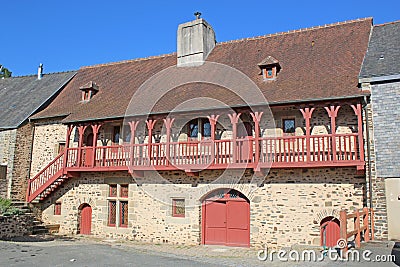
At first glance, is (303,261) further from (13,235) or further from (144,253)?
(13,235)

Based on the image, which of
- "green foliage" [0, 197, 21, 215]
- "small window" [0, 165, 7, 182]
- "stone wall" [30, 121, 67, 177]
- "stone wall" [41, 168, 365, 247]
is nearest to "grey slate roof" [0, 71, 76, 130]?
"stone wall" [30, 121, 67, 177]

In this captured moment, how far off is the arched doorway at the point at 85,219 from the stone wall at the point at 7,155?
3263mm

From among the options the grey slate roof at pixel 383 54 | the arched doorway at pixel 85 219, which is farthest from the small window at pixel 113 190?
the grey slate roof at pixel 383 54

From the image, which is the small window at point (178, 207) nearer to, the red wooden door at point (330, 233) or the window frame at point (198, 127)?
the window frame at point (198, 127)

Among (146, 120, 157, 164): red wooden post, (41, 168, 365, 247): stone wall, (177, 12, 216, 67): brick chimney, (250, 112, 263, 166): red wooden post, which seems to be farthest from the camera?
(177, 12, 216, 67): brick chimney

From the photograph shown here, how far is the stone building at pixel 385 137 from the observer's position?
10.2m

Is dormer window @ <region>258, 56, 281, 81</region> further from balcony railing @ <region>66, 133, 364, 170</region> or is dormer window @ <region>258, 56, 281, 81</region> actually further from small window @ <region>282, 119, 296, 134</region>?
balcony railing @ <region>66, 133, 364, 170</region>

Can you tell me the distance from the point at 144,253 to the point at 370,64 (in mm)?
8609

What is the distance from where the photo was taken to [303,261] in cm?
919

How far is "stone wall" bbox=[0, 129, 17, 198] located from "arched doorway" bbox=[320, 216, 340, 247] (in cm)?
1225

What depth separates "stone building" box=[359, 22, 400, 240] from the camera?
10.2 m

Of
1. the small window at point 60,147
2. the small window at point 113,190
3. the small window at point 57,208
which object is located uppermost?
the small window at point 60,147

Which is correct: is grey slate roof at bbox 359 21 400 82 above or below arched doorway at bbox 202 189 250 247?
above

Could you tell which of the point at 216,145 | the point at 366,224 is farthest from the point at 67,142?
the point at 366,224
